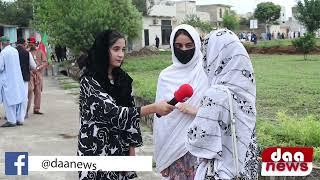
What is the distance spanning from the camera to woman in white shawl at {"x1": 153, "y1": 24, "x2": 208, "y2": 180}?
3.52 metres

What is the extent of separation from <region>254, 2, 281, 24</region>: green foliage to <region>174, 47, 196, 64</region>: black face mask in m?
80.3

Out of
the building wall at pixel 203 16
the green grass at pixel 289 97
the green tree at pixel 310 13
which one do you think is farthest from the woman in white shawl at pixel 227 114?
the building wall at pixel 203 16

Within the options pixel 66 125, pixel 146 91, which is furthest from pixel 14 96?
pixel 146 91

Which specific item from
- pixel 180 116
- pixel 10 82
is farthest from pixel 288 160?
pixel 10 82

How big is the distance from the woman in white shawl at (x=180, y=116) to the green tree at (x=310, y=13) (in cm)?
3920

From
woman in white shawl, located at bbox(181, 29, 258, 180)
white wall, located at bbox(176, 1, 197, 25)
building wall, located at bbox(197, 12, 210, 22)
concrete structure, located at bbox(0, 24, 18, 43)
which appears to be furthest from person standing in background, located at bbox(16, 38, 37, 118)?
building wall, located at bbox(197, 12, 210, 22)

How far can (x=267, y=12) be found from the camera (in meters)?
81.6

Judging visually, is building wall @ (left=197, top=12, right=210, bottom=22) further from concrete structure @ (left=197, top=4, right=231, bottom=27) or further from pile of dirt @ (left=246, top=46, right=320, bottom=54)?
pile of dirt @ (left=246, top=46, right=320, bottom=54)

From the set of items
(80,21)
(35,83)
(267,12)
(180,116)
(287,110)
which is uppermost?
(267,12)

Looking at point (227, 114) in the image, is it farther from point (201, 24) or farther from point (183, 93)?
point (201, 24)

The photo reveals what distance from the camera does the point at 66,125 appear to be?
8969 millimetres

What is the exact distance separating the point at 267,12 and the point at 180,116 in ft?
265

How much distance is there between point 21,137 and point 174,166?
15.8ft

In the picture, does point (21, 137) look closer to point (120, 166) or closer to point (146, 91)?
point (146, 91)
